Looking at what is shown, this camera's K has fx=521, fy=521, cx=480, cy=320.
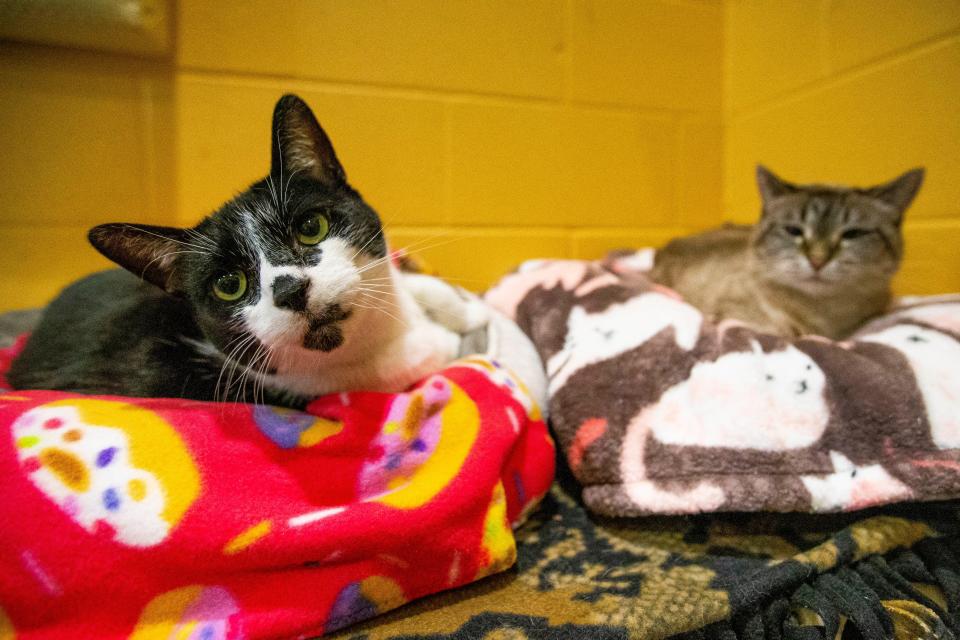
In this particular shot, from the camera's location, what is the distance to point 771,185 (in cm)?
123

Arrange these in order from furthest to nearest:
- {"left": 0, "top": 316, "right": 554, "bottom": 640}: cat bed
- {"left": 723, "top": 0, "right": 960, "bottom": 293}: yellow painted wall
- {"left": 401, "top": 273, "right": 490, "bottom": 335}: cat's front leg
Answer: {"left": 723, "top": 0, "right": 960, "bottom": 293}: yellow painted wall
{"left": 401, "top": 273, "right": 490, "bottom": 335}: cat's front leg
{"left": 0, "top": 316, "right": 554, "bottom": 640}: cat bed

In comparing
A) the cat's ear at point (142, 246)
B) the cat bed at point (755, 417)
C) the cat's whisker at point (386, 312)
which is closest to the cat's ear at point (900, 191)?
the cat bed at point (755, 417)

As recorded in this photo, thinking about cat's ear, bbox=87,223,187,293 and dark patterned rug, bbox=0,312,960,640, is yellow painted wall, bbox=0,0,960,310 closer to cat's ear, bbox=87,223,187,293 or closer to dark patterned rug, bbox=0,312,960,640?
cat's ear, bbox=87,223,187,293

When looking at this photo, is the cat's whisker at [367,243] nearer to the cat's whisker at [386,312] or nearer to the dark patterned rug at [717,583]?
the cat's whisker at [386,312]

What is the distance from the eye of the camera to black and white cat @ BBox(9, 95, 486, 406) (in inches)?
26.0

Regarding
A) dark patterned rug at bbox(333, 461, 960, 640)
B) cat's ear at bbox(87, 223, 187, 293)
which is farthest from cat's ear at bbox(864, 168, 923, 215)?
cat's ear at bbox(87, 223, 187, 293)

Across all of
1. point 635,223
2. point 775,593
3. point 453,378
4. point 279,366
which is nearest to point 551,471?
point 453,378

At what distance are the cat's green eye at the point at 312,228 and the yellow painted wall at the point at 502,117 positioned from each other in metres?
0.45

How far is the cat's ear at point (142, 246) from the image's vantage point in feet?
2.13

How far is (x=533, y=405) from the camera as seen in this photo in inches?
33.5

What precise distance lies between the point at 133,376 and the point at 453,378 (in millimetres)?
488

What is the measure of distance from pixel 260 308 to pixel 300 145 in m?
0.26

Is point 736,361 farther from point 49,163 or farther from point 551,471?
point 49,163

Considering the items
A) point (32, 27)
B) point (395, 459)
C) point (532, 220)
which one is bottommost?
point (395, 459)
